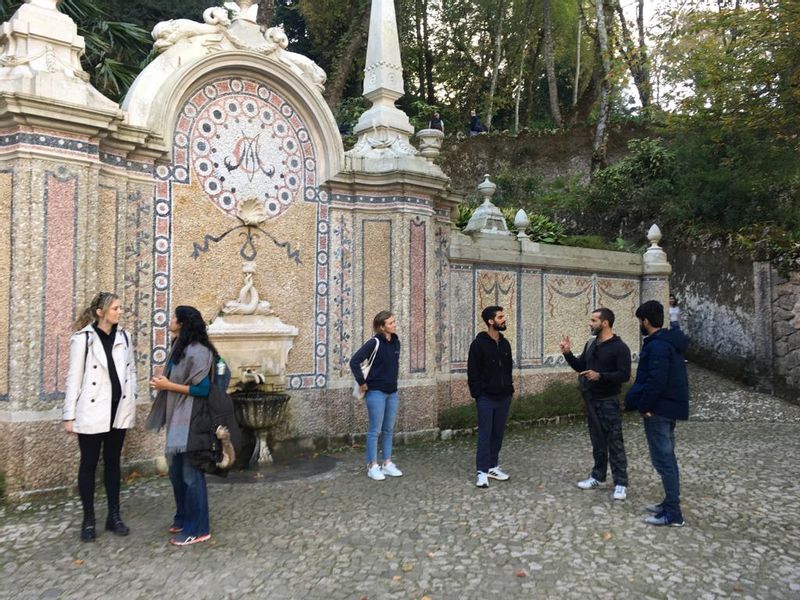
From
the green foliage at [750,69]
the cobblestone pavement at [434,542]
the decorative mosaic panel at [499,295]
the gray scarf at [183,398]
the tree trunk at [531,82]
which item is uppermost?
the tree trunk at [531,82]

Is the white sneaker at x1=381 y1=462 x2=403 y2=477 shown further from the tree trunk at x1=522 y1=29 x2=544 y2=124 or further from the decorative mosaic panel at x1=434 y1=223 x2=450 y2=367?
the tree trunk at x1=522 y1=29 x2=544 y2=124

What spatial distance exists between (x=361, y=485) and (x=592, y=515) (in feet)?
6.86

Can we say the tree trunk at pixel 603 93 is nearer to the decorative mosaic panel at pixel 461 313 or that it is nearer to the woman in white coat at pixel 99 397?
the decorative mosaic panel at pixel 461 313

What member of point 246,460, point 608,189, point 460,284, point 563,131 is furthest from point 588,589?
point 563,131

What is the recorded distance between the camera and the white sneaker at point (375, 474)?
6.06m

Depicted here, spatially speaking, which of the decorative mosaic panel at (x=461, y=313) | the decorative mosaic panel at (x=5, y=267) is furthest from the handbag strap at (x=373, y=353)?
the decorative mosaic panel at (x=5, y=267)

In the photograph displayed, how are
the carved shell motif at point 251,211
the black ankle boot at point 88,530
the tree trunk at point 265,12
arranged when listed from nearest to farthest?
the black ankle boot at point 88,530
the carved shell motif at point 251,211
the tree trunk at point 265,12

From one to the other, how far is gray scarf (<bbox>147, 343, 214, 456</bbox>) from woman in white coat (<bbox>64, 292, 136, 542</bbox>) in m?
0.41

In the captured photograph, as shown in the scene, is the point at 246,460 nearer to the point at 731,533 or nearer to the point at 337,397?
the point at 337,397

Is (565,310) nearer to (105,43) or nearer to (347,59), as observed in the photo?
(105,43)

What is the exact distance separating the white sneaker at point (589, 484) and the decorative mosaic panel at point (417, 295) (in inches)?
105

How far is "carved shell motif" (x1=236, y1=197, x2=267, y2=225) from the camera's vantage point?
702 cm

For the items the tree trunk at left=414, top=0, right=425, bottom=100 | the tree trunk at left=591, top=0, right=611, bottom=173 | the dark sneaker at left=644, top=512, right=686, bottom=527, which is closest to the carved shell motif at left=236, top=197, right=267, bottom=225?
the dark sneaker at left=644, top=512, right=686, bottom=527

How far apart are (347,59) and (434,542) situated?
16.2 metres
